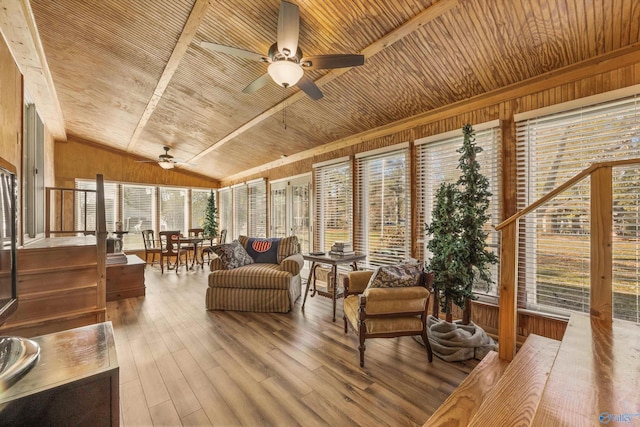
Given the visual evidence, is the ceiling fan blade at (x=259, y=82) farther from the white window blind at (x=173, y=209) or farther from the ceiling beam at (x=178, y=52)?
the white window blind at (x=173, y=209)

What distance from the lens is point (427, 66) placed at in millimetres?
2695

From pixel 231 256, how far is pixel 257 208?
11.1 feet

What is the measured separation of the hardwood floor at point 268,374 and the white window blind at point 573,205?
1.10 metres

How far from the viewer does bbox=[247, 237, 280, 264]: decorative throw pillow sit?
4066 mm

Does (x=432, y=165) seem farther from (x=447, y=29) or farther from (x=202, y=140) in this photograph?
(x=202, y=140)

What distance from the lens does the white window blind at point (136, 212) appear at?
24.5 ft

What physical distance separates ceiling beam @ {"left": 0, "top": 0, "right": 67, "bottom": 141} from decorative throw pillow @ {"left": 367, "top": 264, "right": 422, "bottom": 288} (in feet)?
12.4

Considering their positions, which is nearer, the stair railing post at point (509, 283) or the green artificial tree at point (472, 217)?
the stair railing post at point (509, 283)

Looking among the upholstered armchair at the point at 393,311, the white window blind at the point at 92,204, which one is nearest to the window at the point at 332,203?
the upholstered armchair at the point at 393,311

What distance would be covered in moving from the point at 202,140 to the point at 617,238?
20.6ft

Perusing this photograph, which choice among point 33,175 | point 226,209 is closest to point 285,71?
point 33,175

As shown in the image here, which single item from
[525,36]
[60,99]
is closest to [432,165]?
[525,36]

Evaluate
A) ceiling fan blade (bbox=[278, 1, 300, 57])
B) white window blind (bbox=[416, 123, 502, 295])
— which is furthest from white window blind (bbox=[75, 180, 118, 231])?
white window blind (bbox=[416, 123, 502, 295])

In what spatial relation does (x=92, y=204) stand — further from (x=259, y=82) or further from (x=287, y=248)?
(x=259, y=82)
